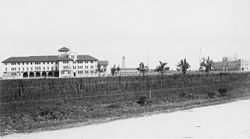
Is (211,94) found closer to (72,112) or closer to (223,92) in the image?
(223,92)

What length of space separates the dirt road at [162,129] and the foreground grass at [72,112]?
4.63 ft

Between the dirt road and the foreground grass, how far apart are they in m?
1.41

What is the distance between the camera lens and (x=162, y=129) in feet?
57.6

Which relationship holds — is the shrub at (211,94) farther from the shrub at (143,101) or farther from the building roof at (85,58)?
the building roof at (85,58)

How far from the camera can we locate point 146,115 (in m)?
23.5

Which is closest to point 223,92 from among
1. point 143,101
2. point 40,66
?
point 143,101

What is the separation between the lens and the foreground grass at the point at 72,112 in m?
18.7

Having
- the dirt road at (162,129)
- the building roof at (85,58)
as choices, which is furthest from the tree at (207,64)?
the dirt road at (162,129)

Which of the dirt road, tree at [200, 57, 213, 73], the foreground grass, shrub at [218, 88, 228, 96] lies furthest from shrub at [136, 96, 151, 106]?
tree at [200, 57, 213, 73]

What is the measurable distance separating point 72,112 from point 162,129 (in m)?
7.50

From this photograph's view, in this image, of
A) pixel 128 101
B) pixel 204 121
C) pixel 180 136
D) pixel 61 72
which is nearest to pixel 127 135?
pixel 180 136

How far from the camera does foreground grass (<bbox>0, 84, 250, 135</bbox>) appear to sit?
1866 cm

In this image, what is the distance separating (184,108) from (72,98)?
33.1 feet

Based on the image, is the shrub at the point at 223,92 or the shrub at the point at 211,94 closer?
the shrub at the point at 211,94
